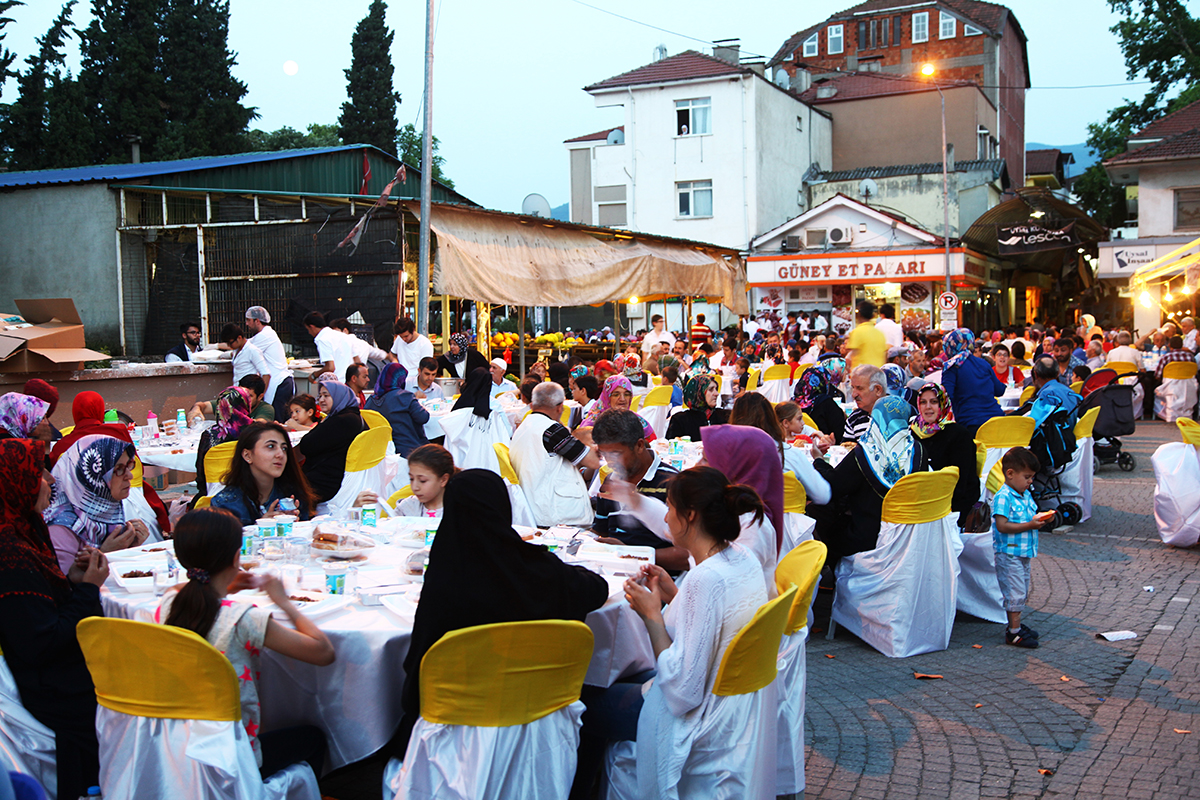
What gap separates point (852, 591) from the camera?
582 centimetres

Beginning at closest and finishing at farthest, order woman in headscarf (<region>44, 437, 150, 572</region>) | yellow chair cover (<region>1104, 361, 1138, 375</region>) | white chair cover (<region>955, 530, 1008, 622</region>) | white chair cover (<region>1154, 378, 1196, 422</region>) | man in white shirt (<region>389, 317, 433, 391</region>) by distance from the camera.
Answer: woman in headscarf (<region>44, 437, 150, 572</region>) < white chair cover (<region>955, 530, 1008, 622</region>) < man in white shirt (<region>389, 317, 433, 391</region>) < yellow chair cover (<region>1104, 361, 1138, 375</region>) < white chair cover (<region>1154, 378, 1196, 422</region>)

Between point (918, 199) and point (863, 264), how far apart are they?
20.2ft

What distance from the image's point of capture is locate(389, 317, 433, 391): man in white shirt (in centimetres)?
1188

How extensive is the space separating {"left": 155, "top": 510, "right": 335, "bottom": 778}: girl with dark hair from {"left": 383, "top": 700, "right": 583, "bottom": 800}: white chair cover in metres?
0.48

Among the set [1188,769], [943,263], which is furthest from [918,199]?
[1188,769]

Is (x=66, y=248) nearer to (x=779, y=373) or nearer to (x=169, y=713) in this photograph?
(x=779, y=373)

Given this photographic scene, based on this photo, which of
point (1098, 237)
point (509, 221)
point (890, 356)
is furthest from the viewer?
point (1098, 237)

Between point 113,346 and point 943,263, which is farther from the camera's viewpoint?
point 943,263

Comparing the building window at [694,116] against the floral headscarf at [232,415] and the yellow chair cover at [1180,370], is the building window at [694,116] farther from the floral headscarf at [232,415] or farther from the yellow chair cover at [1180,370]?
the floral headscarf at [232,415]

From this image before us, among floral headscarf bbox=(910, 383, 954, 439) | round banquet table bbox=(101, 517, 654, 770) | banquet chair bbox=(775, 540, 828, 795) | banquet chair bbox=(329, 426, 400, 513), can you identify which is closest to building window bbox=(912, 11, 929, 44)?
floral headscarf bbox=(910, 383, 954, 439)

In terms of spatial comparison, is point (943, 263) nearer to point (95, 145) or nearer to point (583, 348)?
point (583, 348)

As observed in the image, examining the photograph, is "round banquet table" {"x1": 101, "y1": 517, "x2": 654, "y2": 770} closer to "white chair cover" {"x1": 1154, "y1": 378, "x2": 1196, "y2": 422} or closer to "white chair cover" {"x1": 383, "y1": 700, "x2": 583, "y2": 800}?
"white chair cover" {"x1": 383, "y1": 700, "x2": 583, "y2": 800}

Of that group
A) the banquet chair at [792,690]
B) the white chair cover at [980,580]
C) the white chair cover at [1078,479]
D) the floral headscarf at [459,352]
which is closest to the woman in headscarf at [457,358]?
the floral headscarf at [459,352]

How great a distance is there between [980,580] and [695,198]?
1200 inches
